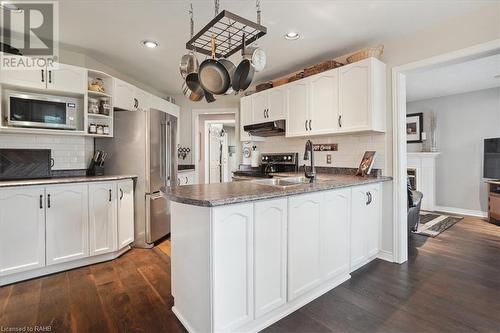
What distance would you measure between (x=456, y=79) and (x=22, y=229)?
6153mm

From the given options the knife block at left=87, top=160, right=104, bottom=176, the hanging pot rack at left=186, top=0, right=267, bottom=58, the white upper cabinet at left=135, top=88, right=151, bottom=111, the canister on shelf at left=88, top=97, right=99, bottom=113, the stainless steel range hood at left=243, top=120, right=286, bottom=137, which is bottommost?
the knife block at left=87, top=160, right=104, bottom=176

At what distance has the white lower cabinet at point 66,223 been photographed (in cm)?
245

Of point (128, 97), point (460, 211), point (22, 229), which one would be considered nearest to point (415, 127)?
point (460, 211)

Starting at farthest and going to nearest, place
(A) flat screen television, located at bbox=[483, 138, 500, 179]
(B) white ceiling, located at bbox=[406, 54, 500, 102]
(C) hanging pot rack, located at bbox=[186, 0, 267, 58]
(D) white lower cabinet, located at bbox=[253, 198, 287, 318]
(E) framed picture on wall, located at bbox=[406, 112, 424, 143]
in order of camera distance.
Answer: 1. (E) framed picture on wall, located at bbox=[406, 112, 424, 143]
2. (A) flat screen television, located at bbox=[483, 138, 500, 179]
3. (B) white ceiling, located at bbox=[406, 54, 500, 102]
4. (D) white lower cabinet, located at bbox=[253, 198, 287, 318]
5. (C) hanging pot rack, located at bbox=[186, 0, 267, 58]

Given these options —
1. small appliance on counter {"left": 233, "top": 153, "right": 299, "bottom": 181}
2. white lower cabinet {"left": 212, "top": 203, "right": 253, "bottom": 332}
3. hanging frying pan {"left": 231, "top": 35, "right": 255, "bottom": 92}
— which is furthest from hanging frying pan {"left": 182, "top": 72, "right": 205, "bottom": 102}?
small appliance on counter {"left": 233, "top": 153, "right": 299, "bottom": 181}

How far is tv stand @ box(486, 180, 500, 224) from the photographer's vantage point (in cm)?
424

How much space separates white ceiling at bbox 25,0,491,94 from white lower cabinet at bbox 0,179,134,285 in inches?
62.8

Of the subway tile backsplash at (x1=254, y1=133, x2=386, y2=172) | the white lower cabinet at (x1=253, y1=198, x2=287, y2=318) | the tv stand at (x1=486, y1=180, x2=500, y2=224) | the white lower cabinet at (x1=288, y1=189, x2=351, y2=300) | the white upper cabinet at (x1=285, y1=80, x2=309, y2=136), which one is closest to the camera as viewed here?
the white lower cabinet at (x1=253, y1=198, x2=287, y2=318)

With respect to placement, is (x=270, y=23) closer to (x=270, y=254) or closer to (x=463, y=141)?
(x=270, y=254)

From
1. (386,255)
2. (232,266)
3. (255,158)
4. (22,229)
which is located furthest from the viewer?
(255,158)

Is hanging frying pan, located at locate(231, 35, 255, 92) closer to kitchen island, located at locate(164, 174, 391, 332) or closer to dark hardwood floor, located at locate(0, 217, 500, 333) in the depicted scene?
kitchen island, located at locate(164, 174, 391, 332)

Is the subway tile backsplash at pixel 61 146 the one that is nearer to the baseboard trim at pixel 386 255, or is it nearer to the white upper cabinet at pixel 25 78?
the white upper cabinet at pixel 25 78

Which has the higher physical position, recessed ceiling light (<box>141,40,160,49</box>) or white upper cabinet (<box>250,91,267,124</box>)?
recessed ceiling light (<box>141,40,160,49</box>)

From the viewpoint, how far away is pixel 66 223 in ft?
8.31
